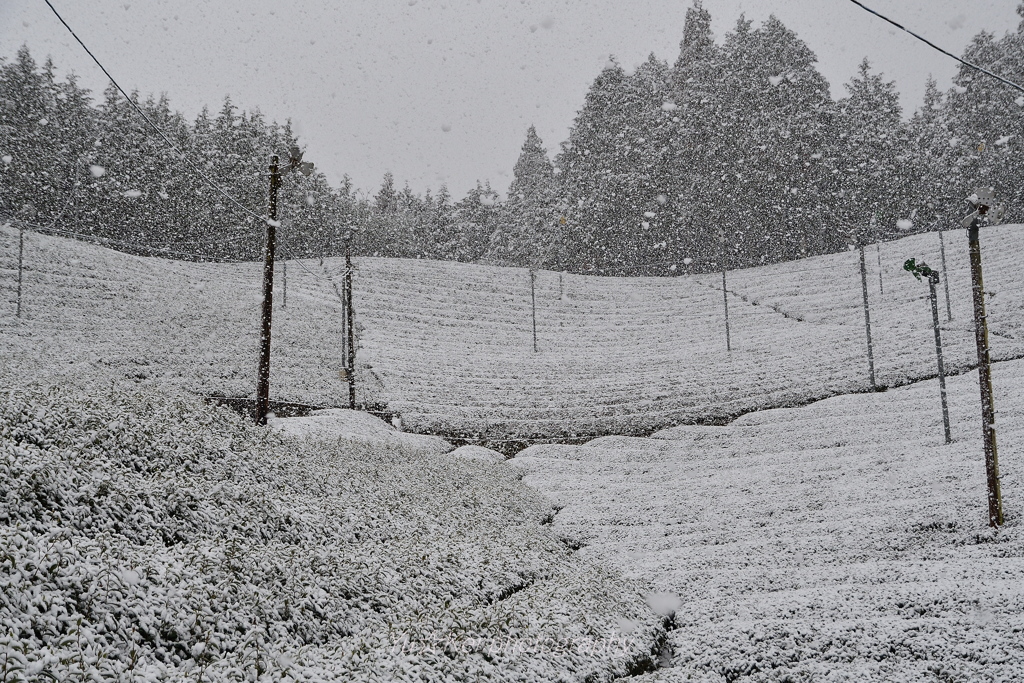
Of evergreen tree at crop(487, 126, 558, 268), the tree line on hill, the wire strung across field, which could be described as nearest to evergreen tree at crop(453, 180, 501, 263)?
evergreen tree at crop(487, 126, 558, 268)

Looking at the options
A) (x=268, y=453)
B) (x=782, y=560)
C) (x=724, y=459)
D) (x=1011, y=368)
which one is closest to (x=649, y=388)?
(x=724, y=459)

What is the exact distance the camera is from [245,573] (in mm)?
7172

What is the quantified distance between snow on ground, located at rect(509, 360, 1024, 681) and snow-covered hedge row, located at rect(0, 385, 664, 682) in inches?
59.5

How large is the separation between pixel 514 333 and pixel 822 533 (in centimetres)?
2973

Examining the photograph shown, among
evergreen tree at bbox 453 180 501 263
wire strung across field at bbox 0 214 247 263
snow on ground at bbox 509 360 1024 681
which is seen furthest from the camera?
evergreen tree at bbox 453 180 501 263

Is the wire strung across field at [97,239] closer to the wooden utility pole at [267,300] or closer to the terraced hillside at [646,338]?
the terraced hillside at [646,338]

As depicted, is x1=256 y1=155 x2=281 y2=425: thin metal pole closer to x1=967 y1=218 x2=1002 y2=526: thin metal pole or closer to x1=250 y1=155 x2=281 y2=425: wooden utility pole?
x1=250 y1=155 x2=281 y2=425: wooden utility pole

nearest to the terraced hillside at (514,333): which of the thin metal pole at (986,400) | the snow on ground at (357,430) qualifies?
the snow on ground at (357,430)

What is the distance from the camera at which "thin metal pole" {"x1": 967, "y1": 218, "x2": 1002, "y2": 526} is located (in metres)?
11.1

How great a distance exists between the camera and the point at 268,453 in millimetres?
11461

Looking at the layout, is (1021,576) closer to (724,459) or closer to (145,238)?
(724,459)

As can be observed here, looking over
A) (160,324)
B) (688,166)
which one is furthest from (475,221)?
(160,324)

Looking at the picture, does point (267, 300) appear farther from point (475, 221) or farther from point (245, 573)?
point (475, 221)

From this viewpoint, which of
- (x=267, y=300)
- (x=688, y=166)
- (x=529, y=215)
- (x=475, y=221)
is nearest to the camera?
(x=267, y=300)
